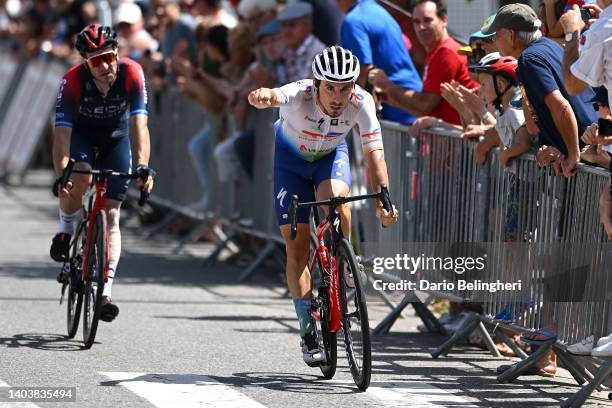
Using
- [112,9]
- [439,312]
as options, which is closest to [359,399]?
[439,312]

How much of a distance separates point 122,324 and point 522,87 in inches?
147

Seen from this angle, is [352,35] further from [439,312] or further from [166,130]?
[166,130]

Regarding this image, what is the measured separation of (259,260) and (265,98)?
5.37 metres

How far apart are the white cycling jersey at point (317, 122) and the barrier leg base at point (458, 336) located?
1.60 meters

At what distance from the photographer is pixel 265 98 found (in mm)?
8109

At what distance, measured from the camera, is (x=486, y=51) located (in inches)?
389

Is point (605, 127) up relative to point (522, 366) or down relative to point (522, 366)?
up

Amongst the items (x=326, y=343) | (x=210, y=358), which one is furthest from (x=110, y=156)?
(x=326, y=343)

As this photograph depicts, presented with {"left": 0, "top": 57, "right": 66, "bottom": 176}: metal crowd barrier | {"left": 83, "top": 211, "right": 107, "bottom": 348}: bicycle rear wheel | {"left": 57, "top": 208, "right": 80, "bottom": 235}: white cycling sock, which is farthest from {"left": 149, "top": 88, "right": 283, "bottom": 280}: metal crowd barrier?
{"left": 0, "top": 57, "right": 66, "bottom": 176}: metal crowd barrier

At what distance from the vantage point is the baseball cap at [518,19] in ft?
29.3

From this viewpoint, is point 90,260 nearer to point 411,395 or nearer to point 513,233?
point 411,395

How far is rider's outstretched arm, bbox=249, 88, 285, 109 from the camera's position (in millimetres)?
8047

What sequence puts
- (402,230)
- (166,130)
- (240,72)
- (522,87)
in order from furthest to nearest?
1. (166,130)
2. (240,72)
3. (402,230)
4. (522,87)

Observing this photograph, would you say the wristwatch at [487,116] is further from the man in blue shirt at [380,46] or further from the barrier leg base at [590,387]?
the barrier leg base at [590,387]
